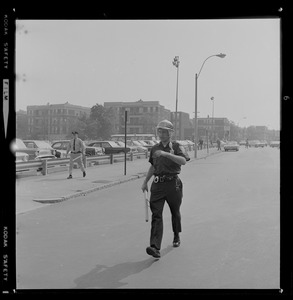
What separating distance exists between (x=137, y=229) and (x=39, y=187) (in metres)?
6.02

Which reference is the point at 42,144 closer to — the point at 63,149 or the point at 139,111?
the point at 63,149

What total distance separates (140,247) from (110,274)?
3.84 ft

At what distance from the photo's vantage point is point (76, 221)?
7.10 metres

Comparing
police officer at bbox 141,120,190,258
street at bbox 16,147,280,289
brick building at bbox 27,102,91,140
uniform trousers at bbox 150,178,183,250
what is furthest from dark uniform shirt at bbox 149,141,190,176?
brick building at bbox 27,102,91,140

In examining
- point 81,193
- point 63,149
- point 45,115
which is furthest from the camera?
point 63,149

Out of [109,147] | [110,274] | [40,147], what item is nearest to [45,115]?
[110,274]

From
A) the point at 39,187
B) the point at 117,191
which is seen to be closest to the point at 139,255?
the point at 117,191

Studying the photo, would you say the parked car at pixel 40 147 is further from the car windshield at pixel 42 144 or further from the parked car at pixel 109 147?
the parked car at pixel 109 147

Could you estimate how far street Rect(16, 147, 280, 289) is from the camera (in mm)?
3998

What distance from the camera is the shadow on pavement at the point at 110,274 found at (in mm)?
3877

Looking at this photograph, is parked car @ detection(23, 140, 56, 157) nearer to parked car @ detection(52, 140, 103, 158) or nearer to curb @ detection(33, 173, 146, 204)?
parked car @ detection(52, 140, 103, 158)

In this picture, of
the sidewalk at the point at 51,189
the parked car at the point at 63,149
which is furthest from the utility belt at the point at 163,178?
the parked car at the point at 63,149

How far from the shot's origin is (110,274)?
4.17m

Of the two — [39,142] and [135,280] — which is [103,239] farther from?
[39,142]
